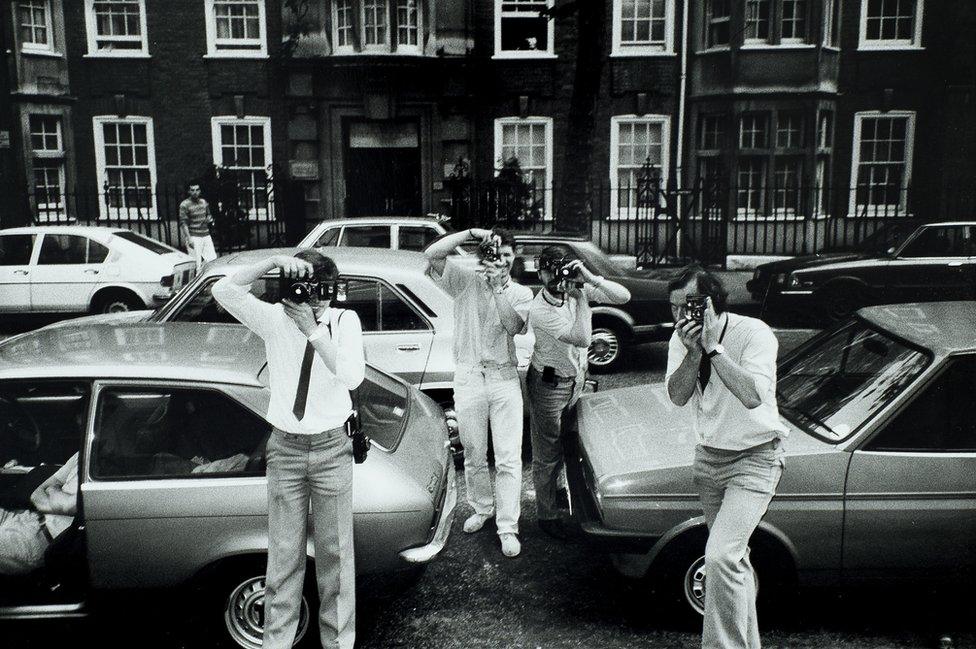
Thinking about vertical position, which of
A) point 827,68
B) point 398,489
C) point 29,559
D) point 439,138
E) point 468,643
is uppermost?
point 827,68

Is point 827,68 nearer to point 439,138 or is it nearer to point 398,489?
point 439,138

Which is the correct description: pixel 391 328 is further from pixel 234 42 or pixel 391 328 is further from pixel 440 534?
pixel 234 42

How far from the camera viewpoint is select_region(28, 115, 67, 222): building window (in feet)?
62.7

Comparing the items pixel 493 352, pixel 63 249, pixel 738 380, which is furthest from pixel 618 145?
pixel 738 380

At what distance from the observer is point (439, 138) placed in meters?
19.5

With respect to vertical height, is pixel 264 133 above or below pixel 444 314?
above

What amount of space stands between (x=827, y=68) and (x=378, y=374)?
1671 centimetres

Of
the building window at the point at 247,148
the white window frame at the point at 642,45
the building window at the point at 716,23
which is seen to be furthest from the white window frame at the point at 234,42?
the building window at the point at 716,23

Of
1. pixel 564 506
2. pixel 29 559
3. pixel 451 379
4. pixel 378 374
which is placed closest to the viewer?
pixel 29 559

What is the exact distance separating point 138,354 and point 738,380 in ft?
8.99

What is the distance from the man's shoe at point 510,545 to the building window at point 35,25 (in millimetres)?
17664

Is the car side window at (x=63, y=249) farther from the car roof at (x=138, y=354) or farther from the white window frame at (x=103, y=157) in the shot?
the car roof at (x=138, y=354)

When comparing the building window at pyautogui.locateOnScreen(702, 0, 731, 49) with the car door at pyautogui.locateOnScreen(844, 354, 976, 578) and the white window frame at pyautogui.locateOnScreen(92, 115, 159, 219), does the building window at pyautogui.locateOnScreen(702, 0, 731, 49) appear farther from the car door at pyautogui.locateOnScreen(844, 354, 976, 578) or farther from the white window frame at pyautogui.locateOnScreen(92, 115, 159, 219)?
the car door at pyautogui.locateOnScreen(844, 354, 976, 578)

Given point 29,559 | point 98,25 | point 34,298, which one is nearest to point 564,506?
point 29,559
